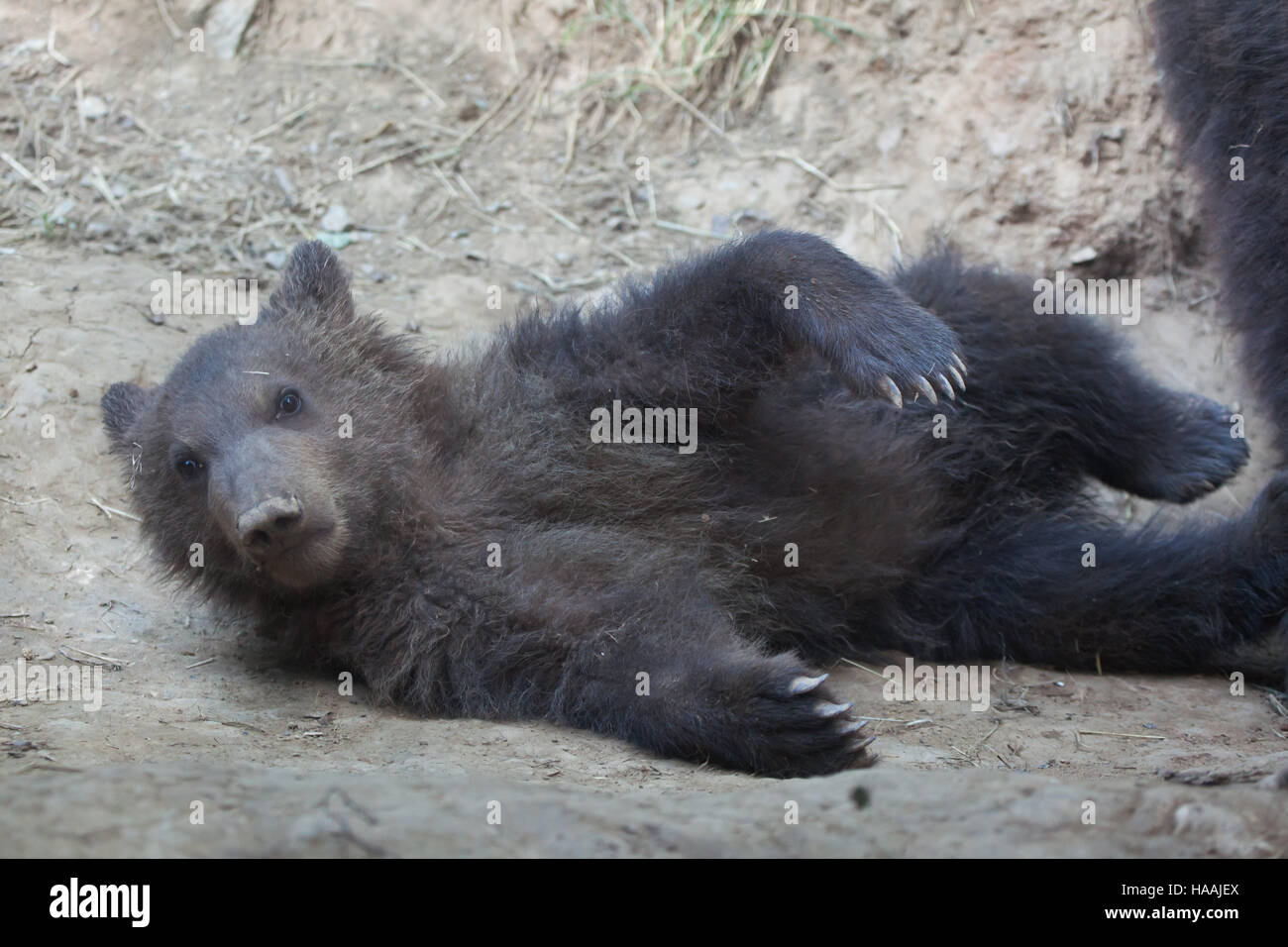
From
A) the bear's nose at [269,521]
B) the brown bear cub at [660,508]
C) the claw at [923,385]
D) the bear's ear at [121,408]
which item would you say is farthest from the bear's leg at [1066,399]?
the bear's ear at [121,408]

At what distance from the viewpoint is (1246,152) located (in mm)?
5160

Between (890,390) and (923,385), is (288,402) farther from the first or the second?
(923,385)

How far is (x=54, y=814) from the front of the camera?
2656 millimetres

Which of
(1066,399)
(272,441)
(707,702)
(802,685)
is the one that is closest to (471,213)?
(272,441)

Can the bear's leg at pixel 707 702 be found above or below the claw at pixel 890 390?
below

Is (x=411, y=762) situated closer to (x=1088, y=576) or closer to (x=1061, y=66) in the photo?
(x=1088, y=576)

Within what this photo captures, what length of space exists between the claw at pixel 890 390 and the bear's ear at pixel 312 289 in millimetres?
2233

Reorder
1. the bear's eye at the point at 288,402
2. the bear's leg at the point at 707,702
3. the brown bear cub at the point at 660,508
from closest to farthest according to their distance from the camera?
the bear's leg at the point at 707,702 → the brown bear cub at the point at 660,508 → the bear's eye at the point at 288,402

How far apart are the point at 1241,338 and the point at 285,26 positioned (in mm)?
6232

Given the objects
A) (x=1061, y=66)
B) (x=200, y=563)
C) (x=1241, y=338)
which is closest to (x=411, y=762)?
(x=200, y=563)

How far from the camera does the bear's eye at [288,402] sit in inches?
192

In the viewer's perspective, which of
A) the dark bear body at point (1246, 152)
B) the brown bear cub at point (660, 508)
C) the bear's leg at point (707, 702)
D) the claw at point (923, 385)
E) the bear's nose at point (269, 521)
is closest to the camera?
the bear's leg at point (707, 702)

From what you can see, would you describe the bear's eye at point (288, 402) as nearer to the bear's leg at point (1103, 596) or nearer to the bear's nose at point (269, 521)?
the bear's nose at point (269, 521)

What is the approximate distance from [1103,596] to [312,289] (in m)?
3.49
